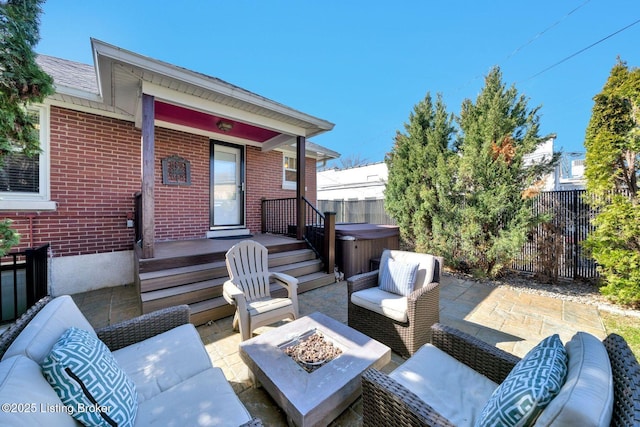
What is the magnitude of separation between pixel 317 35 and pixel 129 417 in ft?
45.1

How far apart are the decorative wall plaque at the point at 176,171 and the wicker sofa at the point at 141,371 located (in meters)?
4.11

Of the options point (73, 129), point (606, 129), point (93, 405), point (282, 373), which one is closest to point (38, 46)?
point (73, 129)

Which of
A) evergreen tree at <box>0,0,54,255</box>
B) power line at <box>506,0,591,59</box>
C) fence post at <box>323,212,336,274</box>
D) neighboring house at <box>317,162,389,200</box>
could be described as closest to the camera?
evergreen tree at <box>0,0,54,255</box>

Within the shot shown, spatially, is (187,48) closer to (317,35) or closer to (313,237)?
(317,35)

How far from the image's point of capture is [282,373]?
1.71 m

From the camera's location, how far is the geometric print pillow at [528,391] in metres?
0.90

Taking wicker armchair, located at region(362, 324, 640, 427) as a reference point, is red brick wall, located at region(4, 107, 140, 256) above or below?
above

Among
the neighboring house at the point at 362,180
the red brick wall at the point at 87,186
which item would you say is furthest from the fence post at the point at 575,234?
the red brick wall at the point at 87,186

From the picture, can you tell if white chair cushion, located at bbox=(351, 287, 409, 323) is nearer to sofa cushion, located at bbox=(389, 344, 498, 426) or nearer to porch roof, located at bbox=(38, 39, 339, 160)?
sofa cushion, located at bbox=(389, 344, 498, 426)

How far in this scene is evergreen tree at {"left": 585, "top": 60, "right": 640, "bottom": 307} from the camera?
11.3ft

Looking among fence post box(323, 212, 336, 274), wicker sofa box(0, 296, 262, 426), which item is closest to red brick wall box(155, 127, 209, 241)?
fence post box(323, 212, 336, 274)

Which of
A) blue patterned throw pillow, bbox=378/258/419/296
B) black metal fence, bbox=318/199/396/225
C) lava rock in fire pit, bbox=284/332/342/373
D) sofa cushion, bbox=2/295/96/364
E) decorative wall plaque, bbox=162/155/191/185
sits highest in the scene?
decorative wall plaque, bbox=162/155/191/185

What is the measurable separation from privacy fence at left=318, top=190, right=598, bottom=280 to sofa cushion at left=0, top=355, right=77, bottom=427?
20.9 ft

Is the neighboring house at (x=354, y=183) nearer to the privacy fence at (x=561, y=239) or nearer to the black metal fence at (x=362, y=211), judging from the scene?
the black metal fence at (x=362, y=211)
